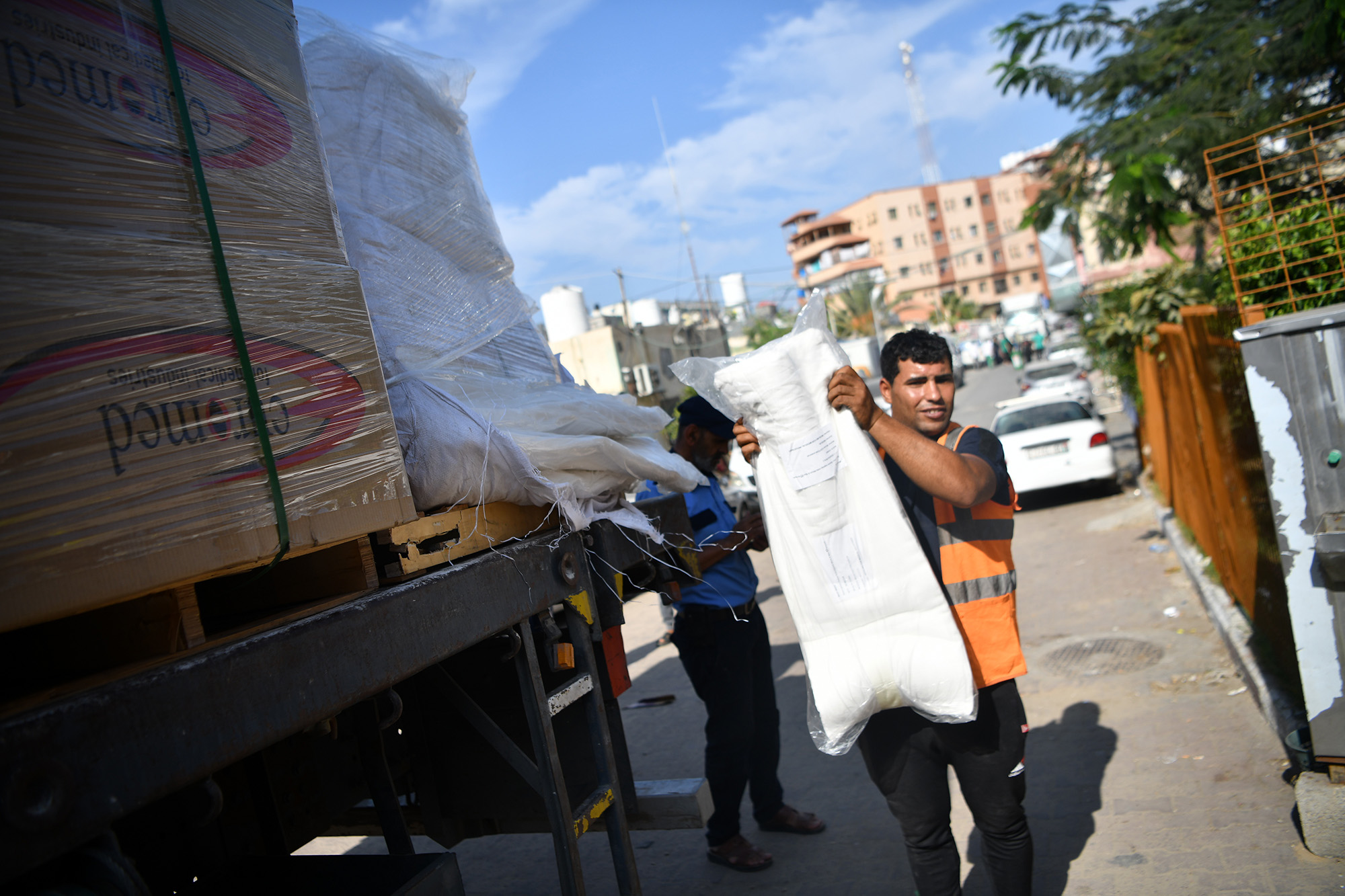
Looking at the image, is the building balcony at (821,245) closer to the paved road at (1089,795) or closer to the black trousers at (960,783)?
the paved road at (1089,795)

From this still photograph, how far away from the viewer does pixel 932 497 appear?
8.66 ft

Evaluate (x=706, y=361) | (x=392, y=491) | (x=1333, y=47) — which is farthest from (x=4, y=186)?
(x=1333, y=47)

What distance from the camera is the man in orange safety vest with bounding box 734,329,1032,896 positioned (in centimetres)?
248

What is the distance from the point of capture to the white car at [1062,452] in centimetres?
1034

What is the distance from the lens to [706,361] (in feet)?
8.21

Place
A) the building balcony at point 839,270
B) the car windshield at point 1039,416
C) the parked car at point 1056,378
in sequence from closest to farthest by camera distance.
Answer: the car windshield at point 1039,416
the parked car at point 1056,378
the building balcony at point 839,270

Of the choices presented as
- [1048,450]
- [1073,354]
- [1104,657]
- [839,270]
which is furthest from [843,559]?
[839,270]

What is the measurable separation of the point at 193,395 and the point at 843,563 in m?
1.67

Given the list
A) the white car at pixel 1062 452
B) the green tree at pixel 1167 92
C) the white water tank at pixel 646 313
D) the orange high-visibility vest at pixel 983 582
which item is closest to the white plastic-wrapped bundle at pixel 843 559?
the orange high-visibility vest at pixel 983 582

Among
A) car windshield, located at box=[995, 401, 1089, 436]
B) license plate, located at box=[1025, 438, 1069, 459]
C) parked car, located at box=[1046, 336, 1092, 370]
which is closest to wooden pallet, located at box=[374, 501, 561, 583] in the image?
license plate, located at box=[1025, 438, 1069, 459]

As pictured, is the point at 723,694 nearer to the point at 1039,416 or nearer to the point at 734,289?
the point at 1039,416

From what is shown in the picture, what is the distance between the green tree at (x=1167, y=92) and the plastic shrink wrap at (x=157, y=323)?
6354 millimetres

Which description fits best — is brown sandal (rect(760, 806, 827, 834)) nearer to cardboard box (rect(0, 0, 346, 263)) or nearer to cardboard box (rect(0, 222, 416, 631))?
cardboard box (rect(0, 222, 416, 631))

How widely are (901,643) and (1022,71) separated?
8.74 meters
